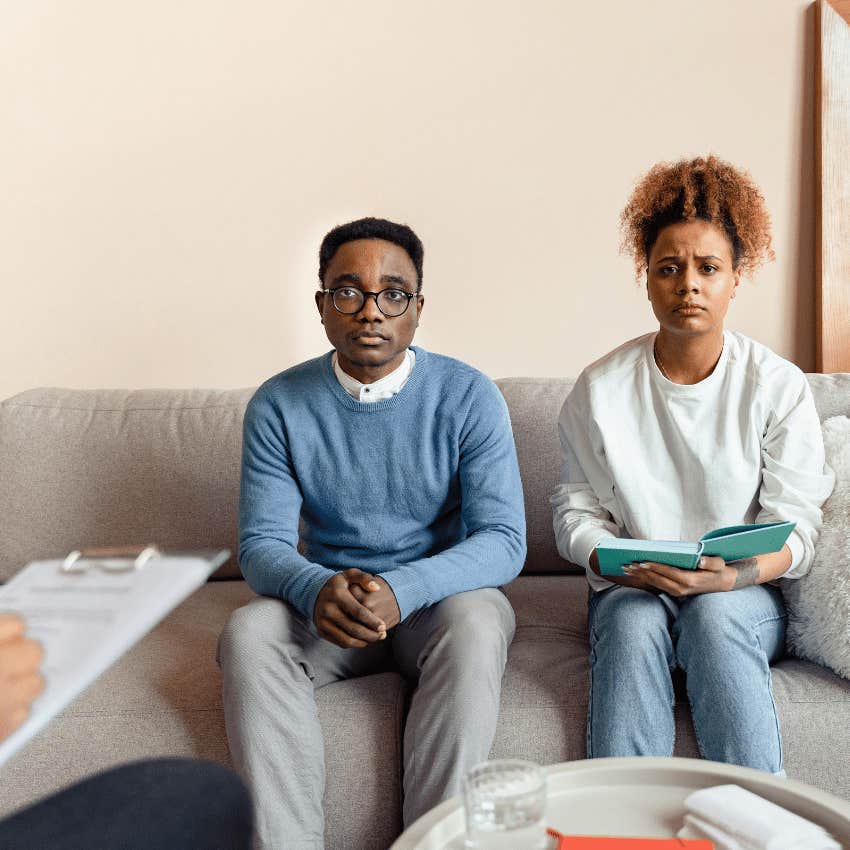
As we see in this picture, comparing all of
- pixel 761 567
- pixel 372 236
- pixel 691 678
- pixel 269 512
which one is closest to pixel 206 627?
pixel 269 512

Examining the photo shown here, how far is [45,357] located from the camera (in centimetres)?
259

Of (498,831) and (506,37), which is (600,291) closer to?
(506,37)

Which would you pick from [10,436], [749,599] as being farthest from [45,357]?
[749,599]

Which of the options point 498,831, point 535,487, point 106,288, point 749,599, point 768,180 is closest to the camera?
point 498,831

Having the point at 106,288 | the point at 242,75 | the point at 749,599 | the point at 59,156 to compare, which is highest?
the point at 242,75

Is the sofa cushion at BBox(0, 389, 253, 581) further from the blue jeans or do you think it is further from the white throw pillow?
the white throw pillow

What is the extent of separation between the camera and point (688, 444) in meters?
1.71

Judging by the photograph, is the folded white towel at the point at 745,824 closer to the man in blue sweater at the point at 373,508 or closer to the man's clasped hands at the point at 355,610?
the man in blue sweater at the point at 373,508

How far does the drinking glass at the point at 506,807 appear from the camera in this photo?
906 millimetres

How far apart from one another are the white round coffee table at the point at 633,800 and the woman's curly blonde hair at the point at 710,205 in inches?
38.1

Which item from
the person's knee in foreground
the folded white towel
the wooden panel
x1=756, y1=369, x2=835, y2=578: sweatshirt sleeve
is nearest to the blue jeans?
x1=756, y1=369, x2=835, y2=578: sweatshirt sleeve

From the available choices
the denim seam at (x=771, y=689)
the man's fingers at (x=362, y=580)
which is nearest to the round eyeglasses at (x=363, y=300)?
the man's fingers at (x=362, y=580)

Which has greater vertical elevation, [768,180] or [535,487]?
[768,180]

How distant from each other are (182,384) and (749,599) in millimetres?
1571
